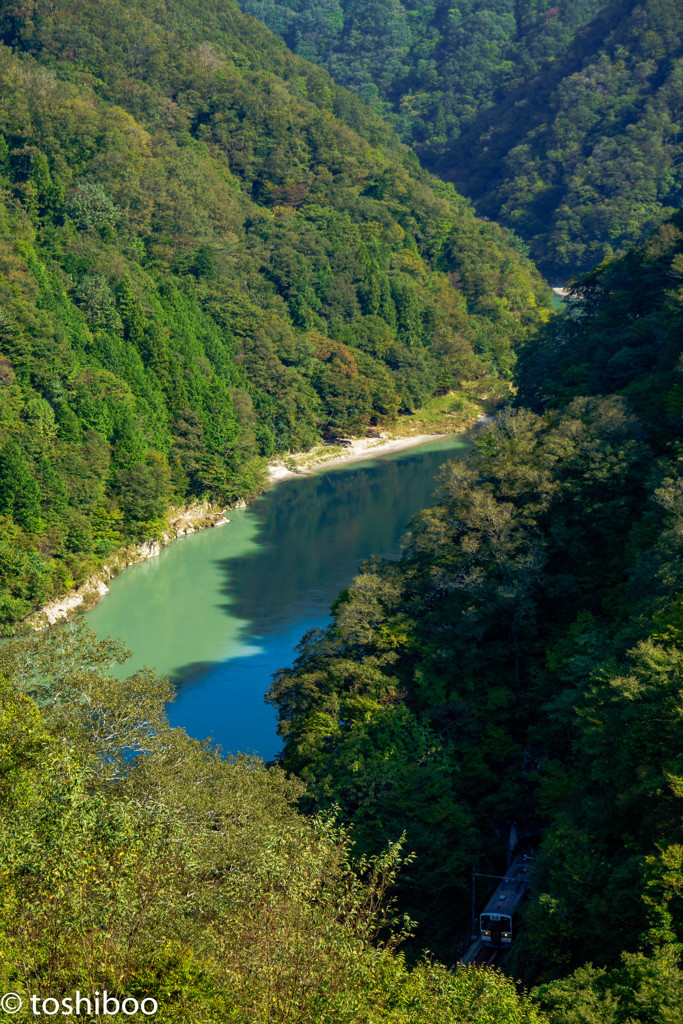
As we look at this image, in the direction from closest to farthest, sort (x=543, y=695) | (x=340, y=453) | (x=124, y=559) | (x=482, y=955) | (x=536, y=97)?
(x=482, y=955) < (x=543, y=695) < (x=124, y=559) < (x=340, y=453) < (x=536, y=97)

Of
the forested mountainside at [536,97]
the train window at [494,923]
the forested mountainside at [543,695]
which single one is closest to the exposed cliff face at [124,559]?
the forested mountainside at [543,695]

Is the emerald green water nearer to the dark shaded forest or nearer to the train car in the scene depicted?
the dark shaded forest

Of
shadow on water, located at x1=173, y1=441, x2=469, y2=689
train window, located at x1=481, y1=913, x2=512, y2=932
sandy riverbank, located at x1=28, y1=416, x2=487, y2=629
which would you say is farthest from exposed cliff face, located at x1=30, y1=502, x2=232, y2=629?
train window, located at x1=481, y1=913, x2=512, y2=932

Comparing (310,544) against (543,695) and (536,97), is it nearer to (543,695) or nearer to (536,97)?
(543,695)

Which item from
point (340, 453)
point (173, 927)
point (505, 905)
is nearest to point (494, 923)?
point (505, 905)

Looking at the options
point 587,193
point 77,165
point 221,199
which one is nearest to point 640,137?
point 587,193
